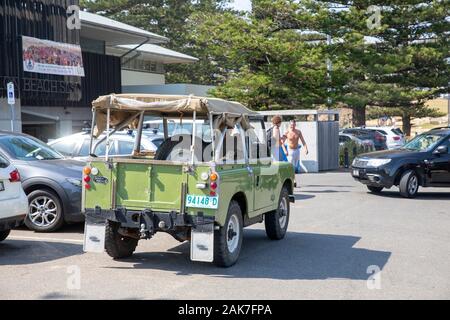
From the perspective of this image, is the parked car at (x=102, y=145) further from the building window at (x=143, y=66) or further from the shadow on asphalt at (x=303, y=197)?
the building window at (x=143, y=66)

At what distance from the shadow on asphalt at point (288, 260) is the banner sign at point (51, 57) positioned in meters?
17.1

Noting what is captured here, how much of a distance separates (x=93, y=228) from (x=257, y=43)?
835 inches

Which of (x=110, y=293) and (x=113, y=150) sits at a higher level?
(x=113, y=150)

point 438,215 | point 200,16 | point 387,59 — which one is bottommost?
point 438,215

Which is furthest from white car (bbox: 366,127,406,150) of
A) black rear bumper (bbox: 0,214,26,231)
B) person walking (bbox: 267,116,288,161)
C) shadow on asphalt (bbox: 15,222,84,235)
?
black rear bumper (bbox: 0,214,26,231)

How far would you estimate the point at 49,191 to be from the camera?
1025 centimetres

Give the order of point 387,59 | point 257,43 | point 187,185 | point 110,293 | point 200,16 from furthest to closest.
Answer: point 200,16 < point 387,59 < point 257,43 < point 187,185 < point 110,293

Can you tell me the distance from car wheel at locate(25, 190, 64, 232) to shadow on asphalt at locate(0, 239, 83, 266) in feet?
2.30

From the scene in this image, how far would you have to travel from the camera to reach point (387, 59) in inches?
1206

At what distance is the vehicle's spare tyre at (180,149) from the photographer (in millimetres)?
8016

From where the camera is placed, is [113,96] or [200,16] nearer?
[113,96]

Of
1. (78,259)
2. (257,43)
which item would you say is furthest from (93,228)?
(257,43)
